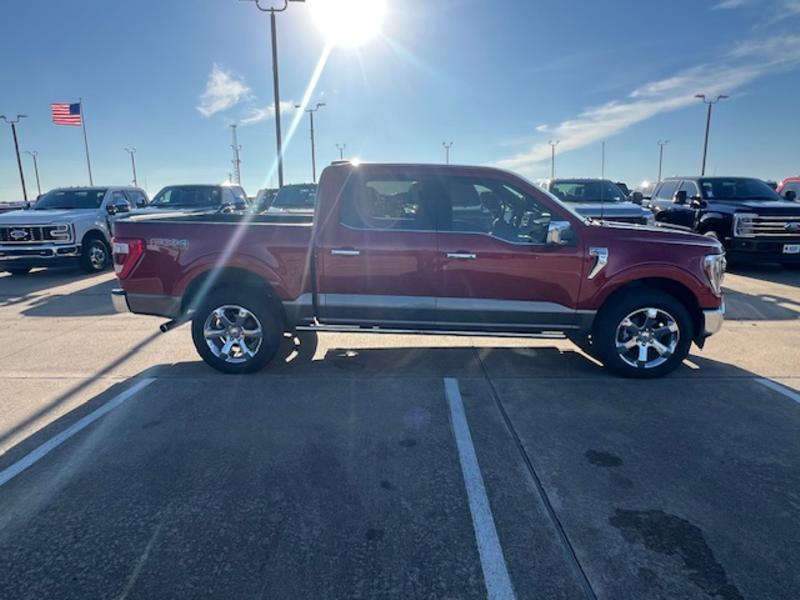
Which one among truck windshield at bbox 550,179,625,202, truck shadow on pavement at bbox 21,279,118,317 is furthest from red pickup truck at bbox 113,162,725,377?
truck windshield at bbox 550,179,625,202

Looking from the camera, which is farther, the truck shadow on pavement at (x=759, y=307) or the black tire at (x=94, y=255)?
the black tire at (x=94, y=255)

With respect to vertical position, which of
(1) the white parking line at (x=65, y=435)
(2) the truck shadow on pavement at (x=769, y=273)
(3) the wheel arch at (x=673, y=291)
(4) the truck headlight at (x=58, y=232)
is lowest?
(1) the white parking line at (x=65, y=435)

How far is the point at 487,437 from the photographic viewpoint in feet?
11.6

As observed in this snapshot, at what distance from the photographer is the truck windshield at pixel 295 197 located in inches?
506

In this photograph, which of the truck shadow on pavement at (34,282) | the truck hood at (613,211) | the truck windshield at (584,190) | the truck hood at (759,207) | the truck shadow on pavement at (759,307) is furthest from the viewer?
the truck windshield at (584,190)

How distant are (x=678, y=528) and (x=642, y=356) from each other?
2.31 m

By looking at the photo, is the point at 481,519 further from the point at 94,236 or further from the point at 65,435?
the point at 94,236

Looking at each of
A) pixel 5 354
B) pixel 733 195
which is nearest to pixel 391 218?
pixel 5 354

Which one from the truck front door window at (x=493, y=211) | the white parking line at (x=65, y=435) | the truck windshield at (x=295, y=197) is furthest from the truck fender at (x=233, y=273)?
the truck windshield at (x=295, y=197)

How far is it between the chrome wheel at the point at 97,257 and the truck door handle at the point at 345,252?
9615mm

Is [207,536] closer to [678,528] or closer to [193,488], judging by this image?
[193,488]

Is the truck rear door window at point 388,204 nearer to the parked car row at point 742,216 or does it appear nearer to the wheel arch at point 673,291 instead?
the wheel arch at point 673,291

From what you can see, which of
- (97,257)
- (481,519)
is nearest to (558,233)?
(481,519)

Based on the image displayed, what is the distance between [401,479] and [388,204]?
2604mm
